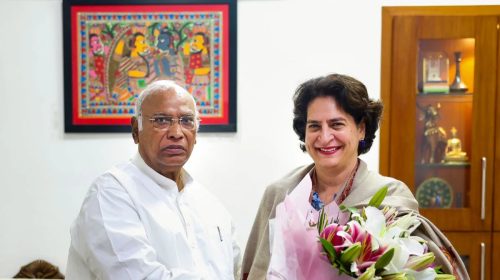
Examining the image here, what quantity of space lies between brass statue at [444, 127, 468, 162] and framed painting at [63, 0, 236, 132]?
1.19 meters

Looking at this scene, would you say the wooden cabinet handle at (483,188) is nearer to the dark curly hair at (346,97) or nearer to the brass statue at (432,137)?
the brass statue at (432,137)

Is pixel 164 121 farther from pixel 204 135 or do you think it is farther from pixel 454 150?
pixel 454 150

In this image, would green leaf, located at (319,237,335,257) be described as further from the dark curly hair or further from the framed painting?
the framed painting

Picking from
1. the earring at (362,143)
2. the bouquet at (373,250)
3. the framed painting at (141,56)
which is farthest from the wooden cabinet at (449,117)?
the bouquet at (373,250)

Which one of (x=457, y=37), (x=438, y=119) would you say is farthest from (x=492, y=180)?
(x=457, y=37)

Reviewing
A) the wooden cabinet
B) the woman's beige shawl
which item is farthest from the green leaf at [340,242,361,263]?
the wooden cabinet

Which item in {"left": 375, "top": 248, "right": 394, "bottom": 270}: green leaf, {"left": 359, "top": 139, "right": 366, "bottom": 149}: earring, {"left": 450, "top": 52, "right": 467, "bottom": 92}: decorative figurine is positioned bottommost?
{"left": 375, "top": 248, "right": 394, "bottom": 270}: green leaf

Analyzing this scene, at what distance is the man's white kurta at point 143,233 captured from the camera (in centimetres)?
151

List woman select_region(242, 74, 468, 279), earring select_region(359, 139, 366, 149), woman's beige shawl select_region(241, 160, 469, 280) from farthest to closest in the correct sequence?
earring select_region(359, 139, 366, 149)
woman select_region(242, 74, 468, 279)
woman's beige shawl select_region(241, 160, 469, 280)

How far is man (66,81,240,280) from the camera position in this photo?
1516 mm

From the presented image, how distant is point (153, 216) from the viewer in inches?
64.0

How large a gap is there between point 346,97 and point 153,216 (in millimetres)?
693

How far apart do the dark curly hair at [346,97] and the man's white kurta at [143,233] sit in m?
0.50

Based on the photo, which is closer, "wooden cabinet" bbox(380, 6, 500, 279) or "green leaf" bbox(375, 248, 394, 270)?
"green leaf" bbox(375, 248, 394, 270)
